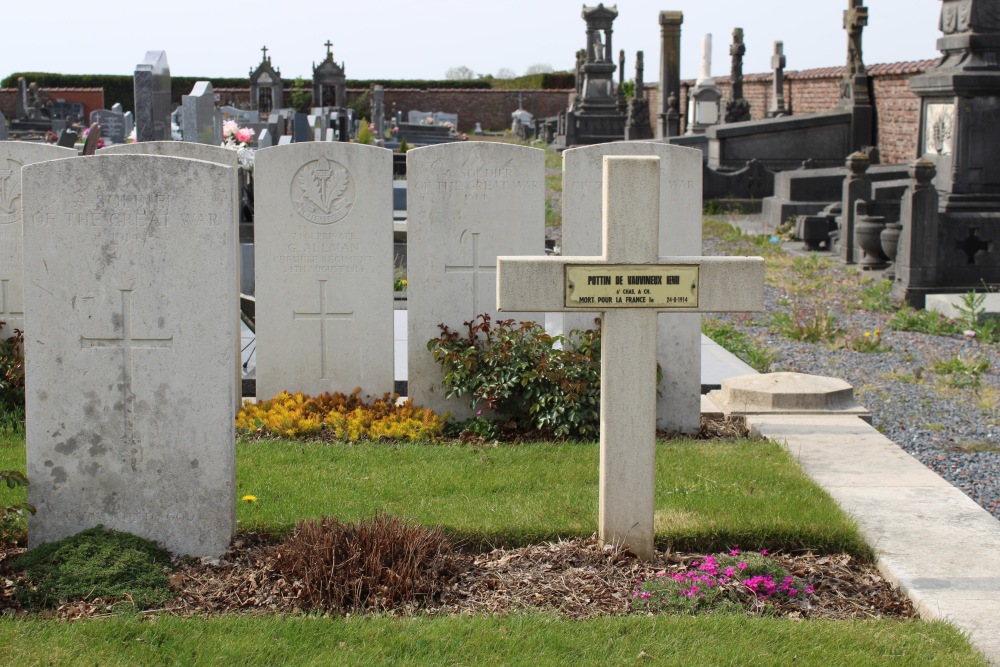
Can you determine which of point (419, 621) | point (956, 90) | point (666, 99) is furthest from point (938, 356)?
point (666, 99)

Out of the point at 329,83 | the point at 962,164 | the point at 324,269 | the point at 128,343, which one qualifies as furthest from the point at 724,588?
the point at 329,83

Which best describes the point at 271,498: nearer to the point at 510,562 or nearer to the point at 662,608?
the point at 510,562

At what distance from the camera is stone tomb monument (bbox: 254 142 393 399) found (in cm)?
699

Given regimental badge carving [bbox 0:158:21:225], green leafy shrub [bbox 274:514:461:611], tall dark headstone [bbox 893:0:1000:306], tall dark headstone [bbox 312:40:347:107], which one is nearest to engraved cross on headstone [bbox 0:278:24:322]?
regimental badge carving [bbox 0:158:21:225]

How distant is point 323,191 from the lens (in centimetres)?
700

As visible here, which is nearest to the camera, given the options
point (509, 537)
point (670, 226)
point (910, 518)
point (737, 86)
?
point (509, 537)

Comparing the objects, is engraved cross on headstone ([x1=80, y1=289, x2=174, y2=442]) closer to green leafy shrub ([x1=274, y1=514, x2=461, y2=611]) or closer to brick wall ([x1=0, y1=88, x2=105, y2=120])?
green leafy shrub ([x1=274, y1=514, x2=461, y2=611])

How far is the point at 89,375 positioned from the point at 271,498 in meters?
1.11

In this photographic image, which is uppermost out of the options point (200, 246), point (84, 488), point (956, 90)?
point (956, 90)

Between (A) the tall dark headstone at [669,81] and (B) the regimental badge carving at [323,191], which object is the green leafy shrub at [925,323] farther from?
(A) the tall dark headstone at [669,81]

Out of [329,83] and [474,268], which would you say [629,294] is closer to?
[474,268]

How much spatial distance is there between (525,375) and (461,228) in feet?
3.26

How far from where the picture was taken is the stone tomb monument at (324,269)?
6.99m

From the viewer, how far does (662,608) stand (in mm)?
4207
